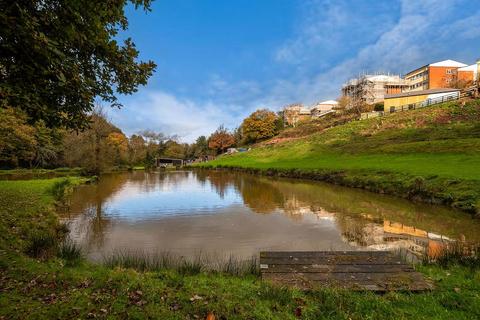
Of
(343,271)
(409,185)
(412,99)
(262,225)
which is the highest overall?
(412,99)

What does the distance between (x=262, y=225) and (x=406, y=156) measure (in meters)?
23.7

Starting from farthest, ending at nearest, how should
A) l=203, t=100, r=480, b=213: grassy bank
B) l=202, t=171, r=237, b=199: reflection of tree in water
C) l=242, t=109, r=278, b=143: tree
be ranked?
1. l=242, t=109, r=278, b=143: tree
2. l=202, t=171, r=237, b=199: reflection of tree in water
3. l=203, t=100, r=480, b=213: grassy bank

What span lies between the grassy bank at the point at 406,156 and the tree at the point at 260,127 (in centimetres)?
2715

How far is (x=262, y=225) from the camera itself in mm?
13508

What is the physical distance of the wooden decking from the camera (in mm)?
5609

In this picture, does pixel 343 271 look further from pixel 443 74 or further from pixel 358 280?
pixel 443 74

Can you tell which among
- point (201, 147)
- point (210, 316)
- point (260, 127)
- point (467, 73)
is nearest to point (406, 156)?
point (210, 316)

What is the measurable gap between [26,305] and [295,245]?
7668mm

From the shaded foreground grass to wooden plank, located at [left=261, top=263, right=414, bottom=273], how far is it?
1.42 ft

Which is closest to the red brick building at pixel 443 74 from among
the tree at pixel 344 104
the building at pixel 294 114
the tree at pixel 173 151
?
the tree at pixel 344 104

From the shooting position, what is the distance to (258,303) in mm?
4910

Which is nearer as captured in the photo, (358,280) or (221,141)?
(358,280)

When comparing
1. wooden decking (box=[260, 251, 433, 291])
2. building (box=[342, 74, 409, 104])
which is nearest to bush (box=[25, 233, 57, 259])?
wooden decking (box=[260, 251, 433, 291])

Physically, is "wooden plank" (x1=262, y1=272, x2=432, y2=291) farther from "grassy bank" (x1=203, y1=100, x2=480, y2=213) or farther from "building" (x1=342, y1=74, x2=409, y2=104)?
"building" (x1=342, y1=74, x2=409, y2=104)
